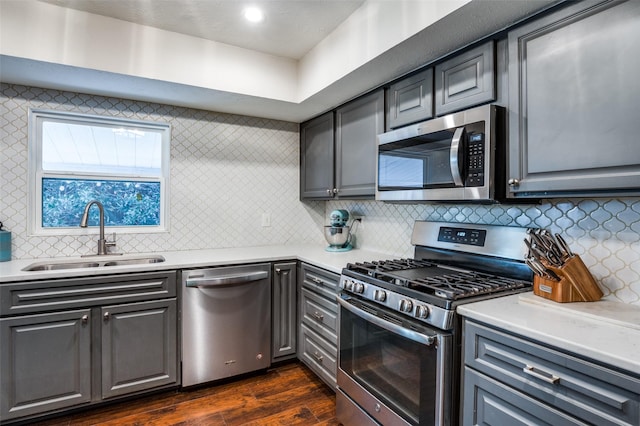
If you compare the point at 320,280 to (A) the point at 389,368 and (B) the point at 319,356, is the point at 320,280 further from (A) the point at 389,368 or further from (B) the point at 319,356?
(A) the point at 389,368

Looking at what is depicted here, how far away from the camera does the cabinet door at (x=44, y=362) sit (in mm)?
1895

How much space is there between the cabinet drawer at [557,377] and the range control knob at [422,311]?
17cm

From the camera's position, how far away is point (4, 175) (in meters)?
2.33

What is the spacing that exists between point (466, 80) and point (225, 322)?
213 centimetres

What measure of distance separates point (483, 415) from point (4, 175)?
10.3 feet

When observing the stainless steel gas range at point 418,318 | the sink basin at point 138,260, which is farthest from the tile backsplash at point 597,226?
the sink basin at point 138,260

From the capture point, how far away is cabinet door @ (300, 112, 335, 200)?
2859 millimetres

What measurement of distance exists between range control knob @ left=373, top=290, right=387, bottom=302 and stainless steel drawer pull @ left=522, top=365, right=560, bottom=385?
2.13 ft

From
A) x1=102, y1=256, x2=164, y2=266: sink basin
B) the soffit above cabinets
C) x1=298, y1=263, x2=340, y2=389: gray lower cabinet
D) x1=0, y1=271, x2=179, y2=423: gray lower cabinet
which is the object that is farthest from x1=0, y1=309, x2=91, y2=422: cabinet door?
the soffit above cabinets

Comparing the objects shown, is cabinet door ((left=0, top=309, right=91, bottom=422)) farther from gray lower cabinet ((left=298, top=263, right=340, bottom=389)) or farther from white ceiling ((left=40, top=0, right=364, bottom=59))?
white ceiling ((left=40, top=0, right=364, bottom=59))

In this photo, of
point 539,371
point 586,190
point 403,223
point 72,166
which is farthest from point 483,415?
point 72,166

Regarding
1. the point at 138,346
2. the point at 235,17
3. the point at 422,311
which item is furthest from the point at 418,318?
the point at 235,17

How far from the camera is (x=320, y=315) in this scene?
2359mm

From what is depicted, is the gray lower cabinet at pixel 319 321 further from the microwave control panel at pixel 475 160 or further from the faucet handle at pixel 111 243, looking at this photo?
the faucet handle at pixel 111 243
